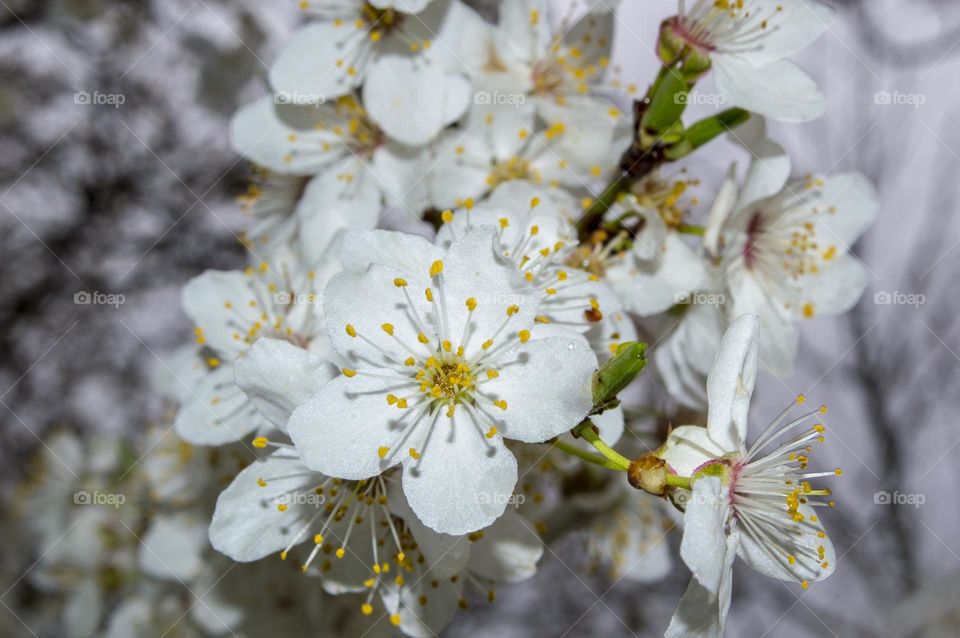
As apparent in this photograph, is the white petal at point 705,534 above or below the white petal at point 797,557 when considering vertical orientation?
above

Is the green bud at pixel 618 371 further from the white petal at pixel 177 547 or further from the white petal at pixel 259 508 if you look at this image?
the white petal at pixel 177 547

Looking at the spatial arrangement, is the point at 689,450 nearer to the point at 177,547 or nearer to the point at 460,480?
the point at 460,480

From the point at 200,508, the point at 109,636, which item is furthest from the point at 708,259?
the point at 109,636

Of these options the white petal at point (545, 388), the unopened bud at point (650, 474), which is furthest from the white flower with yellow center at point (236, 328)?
the unopened bud at point (650, 474)

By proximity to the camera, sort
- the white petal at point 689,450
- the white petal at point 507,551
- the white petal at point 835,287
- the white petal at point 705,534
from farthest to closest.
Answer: the white petal at point 835,287, the white petal at point 507,551, the white petal at point 689,450, the white petal at point 705,534

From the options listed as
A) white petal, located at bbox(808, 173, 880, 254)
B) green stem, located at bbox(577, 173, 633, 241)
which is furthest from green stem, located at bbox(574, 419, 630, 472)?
white petal, located at bbox(808, 173, 880, 254)

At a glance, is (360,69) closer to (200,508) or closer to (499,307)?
(499,307)
